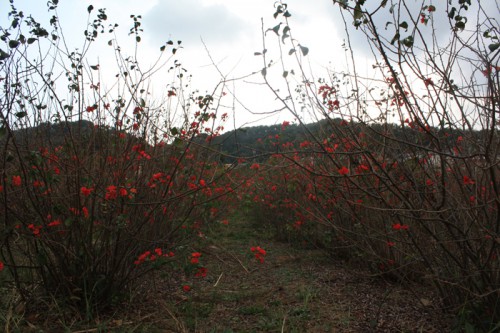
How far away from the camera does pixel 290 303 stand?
321 cm

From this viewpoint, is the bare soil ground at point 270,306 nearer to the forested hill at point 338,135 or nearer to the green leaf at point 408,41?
the forested hill at point 338,135

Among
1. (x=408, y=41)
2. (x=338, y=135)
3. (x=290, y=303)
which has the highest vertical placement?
(x=408, y=41)

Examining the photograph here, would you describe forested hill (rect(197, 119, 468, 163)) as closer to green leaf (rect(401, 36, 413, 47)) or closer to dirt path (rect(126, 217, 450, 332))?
green leaf (rect(401, 36, 413, 47))

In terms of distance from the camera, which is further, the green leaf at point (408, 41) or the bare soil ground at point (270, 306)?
the bare soil ground at point (270, 306)

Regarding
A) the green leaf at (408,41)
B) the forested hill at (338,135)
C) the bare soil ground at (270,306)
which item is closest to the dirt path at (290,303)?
the bare soil ground at (270,306)

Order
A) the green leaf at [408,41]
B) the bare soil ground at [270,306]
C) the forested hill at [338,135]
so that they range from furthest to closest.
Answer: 1. the bare soil ground at [270,306]
2. the forested hill at [338,135]
3. the green leaf at [408,41]

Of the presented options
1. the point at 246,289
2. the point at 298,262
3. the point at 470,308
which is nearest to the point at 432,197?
the point at 470,308

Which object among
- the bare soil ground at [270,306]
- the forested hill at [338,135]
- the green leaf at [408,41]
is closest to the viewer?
the green leaf at [408,41]

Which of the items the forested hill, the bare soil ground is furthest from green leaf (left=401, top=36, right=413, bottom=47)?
the bare soil ground

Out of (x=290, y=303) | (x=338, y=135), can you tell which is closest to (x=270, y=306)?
(x=290, y=303)

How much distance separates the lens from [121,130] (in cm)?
295

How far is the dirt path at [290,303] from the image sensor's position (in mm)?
2717

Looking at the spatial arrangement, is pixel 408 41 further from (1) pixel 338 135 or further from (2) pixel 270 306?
(2) pixel 270 306

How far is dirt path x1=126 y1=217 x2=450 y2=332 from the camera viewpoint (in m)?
2.72
